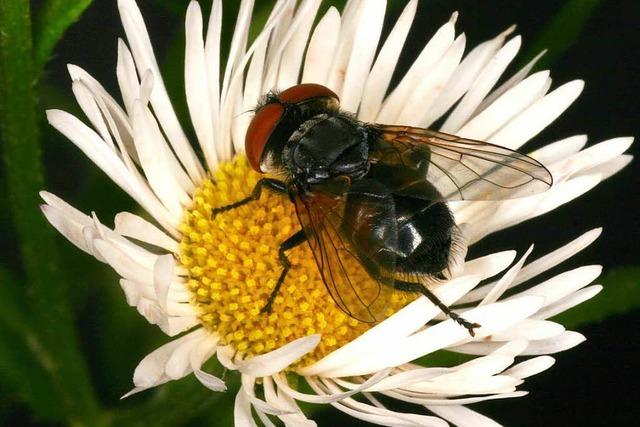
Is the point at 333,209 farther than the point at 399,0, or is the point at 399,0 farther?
the point at 399,0

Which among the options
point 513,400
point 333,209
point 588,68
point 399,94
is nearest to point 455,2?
point 588,68

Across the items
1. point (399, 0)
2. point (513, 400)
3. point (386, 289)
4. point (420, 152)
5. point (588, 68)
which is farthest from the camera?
point (588, 68)

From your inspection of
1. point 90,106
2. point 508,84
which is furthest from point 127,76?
point 508,84

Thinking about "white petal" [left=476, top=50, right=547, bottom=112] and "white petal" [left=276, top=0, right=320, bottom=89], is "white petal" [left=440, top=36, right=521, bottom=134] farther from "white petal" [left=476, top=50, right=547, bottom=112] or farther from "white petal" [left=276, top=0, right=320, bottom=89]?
"white petal" [left=276, top=0, right=320, bottom=89]

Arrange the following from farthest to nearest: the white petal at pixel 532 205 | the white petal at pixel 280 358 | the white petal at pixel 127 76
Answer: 1. the white petal at pixel 532 205
2. the white petal at pixel 127 76
3. the white petal at pixel 280 358

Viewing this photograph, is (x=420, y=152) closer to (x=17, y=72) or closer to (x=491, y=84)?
(x=491, y=84)

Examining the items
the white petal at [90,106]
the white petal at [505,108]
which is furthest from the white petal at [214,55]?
the white petal at [505,108]

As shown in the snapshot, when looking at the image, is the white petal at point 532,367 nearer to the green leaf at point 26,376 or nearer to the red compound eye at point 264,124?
the red compound eye at point 264,124
